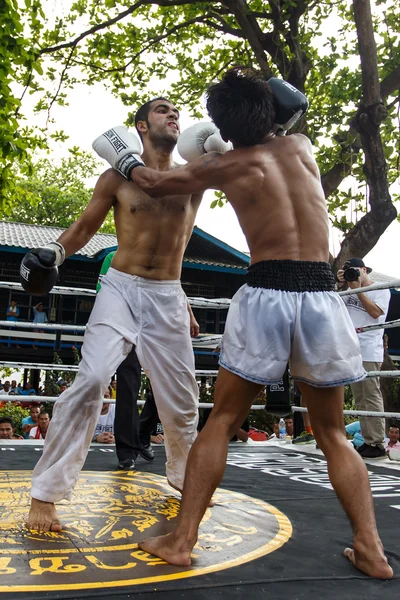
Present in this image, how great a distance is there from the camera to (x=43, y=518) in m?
1.95

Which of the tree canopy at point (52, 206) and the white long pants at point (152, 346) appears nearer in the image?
the white long pants at point (152, 346)

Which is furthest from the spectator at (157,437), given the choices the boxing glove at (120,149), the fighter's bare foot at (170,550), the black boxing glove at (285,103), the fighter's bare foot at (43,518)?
the black boxing glove at (285,103)

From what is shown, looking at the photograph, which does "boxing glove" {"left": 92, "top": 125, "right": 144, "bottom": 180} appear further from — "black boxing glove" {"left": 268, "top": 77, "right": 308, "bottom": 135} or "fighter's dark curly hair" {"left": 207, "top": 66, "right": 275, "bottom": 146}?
"black boxing glove" {"left": 268, "top": 77, "right": 308, "bottom": 135}

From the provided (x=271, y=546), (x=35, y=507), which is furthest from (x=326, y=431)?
(x=35, y=507)

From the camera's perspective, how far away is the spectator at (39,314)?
43.2 feet

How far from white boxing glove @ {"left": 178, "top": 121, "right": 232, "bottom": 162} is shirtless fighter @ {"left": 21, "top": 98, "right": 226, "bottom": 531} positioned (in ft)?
0.06

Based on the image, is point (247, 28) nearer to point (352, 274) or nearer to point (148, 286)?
point (352, 274)

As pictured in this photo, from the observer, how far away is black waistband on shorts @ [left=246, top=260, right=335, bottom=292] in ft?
5.92

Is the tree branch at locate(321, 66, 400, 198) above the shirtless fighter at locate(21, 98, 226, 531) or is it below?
above

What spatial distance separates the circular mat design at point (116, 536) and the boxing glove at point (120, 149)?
4.06 ft

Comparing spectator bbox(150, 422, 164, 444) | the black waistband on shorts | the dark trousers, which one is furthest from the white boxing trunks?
spectator bbox(150, 422, 164, 444)

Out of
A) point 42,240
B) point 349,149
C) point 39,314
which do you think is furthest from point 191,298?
point 42,240

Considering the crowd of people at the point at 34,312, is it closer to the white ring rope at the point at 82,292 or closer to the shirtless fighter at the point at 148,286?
the white ring rope at the point at 82,292

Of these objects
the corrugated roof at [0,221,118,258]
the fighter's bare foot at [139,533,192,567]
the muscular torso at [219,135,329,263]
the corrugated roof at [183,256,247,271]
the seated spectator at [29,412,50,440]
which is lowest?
the seated spectator at [29,412,50,440]
